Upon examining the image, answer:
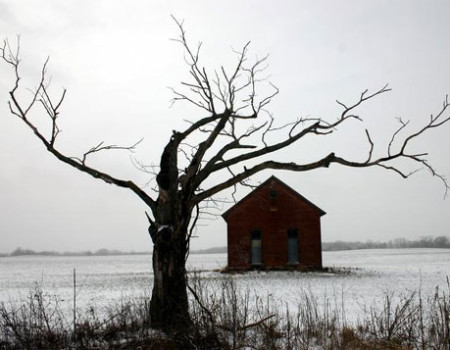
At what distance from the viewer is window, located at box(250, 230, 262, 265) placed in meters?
34.5

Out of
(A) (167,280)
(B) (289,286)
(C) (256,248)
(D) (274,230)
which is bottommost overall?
(B) (289,286)

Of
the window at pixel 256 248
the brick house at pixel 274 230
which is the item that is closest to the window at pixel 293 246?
the brick house at pixel 274 230

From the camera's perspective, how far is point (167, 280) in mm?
7738

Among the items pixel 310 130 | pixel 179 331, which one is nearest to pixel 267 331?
pixel 179 331

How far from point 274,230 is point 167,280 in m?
27.4

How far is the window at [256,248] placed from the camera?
113ft

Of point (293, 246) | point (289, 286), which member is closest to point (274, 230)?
point (293, 246)

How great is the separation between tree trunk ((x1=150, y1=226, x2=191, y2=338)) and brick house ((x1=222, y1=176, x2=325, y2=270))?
26.6 metres

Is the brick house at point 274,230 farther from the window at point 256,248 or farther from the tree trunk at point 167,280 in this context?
the tree trunk at point 167,280

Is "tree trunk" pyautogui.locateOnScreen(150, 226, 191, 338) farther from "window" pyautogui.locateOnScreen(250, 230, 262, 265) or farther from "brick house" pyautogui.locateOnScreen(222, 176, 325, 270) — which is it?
"window" pyautogui.locateOnScreen(250, 230, 262, 265)

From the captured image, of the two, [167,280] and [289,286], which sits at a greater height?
[167,280]

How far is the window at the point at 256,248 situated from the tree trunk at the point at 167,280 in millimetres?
27122

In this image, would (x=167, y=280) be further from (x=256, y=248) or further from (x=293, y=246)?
(x=293, y=246)

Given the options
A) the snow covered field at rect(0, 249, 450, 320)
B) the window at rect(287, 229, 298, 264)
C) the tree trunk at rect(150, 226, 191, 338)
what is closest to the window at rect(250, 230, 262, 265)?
the window at rect(287, 229, 298, 264)
